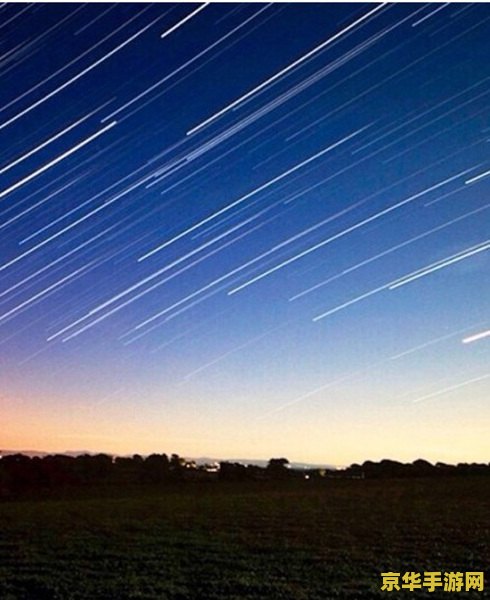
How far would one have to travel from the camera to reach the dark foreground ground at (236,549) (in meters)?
14.4

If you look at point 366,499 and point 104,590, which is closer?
point 104,590

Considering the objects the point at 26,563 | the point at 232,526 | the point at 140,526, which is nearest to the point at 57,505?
the point at 140,526

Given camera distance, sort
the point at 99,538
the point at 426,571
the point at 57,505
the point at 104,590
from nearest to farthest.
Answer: the point at 104,590, the point at 426,571, the point at 99,538, the point at 57,505

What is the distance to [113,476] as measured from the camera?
2736 inches

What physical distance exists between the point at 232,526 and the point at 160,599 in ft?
41.5

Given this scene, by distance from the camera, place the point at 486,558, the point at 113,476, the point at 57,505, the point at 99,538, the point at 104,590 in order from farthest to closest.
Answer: the point at 113,476 < the point at 57,505 < the point at 99,538 < the point at 486,558 < the point at 104,590

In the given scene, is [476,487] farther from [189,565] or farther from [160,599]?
[160,599]

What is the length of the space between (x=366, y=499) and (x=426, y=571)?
24.0 metres

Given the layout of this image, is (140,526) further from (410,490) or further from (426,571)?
(410,490)

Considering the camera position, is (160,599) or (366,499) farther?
(366,499)

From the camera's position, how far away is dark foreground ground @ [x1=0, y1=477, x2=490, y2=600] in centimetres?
1435

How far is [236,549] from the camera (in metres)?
19.5

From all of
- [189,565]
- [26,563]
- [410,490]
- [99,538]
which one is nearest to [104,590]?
[189,565]

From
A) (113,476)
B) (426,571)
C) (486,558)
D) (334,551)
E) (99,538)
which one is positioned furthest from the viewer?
(113,476)
